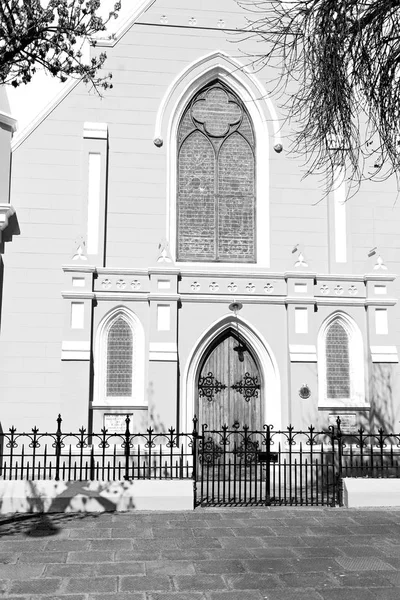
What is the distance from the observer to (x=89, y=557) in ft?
25.2

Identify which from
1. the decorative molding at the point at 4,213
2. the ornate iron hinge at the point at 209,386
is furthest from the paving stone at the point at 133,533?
the decorative molding at the point at 4,213

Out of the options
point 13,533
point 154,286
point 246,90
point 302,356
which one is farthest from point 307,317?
point 13,533

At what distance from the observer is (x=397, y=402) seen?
1431cm

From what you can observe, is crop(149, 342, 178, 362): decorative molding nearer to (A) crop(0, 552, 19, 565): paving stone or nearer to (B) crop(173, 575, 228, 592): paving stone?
(A) crop(0, 552, 19, 565): paving stone

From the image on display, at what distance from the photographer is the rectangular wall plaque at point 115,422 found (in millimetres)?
14008

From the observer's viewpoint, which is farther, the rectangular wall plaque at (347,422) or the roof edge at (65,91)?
the roof edge at (65,91)

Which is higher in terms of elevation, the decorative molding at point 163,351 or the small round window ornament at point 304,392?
the decorative molding at point 163,351

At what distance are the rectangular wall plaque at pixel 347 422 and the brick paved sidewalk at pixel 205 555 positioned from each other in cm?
395

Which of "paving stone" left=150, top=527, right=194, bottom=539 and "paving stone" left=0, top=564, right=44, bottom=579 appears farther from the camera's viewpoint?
"paving stone" left=150, top=527, right=194, bottom=539

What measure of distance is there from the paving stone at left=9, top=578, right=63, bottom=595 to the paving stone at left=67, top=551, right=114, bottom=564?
2.38ft

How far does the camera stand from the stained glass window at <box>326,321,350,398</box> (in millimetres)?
14711

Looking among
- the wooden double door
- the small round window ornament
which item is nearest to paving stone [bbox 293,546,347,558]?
the small round window ornament

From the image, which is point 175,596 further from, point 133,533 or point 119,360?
point 119,360

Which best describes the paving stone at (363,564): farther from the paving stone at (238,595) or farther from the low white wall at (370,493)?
the low white wall at (370,493)
